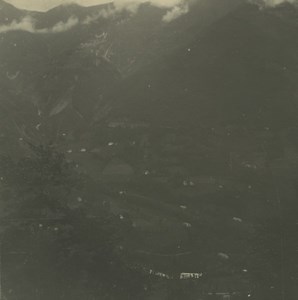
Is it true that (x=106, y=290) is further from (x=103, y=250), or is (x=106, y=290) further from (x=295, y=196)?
(x=295, y=196)

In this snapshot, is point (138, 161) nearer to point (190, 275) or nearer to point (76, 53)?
point (76, 53)

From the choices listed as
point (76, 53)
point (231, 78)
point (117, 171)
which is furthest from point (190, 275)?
point (231, 78)

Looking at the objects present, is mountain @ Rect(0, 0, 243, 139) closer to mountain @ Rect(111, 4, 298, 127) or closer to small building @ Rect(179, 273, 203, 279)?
mountain @ Rect(111, 4, 298, 127)

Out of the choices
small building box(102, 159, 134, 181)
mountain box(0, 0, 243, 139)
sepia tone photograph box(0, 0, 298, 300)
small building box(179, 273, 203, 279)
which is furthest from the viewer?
small building box(102, 159, 134, 181)

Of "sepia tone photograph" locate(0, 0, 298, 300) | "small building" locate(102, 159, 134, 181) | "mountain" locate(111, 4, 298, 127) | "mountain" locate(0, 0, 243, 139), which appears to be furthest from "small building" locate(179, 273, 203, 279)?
"mountain" locate(0, 0, 243, 139)

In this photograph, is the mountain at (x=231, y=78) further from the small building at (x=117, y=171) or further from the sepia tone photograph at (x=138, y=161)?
the small building at (x=117, y=171)

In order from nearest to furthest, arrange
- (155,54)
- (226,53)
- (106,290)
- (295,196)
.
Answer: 1. (106,290)
2. (295,196)
3. (155,54)
4. (226,53)

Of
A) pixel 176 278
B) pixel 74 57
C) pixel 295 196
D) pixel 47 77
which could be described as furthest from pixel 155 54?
pixel 176 278

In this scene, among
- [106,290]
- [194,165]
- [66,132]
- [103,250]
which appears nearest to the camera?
[106,290]

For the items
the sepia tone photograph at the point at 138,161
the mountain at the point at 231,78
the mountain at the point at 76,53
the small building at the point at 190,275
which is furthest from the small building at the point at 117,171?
the small building at the point at 190,275
